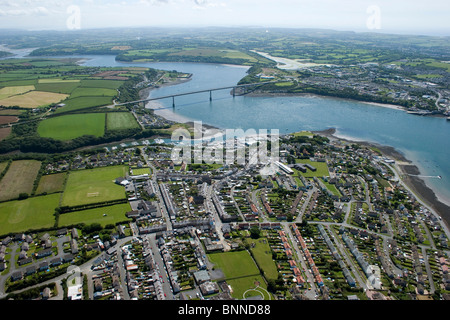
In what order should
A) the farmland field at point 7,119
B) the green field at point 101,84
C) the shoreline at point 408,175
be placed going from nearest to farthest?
the shoreline at point 408,175 → the farmland field at point 7,119 → the green field at point 101,84

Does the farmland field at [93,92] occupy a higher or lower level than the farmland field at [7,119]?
higher

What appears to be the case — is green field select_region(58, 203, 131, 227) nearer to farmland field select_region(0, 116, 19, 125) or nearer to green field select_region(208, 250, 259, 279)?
green field select_region(208, 250, 259, 279)

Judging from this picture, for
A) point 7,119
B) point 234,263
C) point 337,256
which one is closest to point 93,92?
point 7,119

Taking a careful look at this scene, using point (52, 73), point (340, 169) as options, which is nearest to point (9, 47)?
point (52, 73)

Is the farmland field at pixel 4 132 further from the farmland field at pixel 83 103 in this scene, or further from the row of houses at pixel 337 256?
the row of houses at pixel 337 256

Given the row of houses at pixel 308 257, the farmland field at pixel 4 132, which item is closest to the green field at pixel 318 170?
the row of houses at pixel 308 257

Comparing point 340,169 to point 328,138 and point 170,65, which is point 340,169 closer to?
point 328,138

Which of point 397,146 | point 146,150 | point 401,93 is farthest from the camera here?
point 401,93
